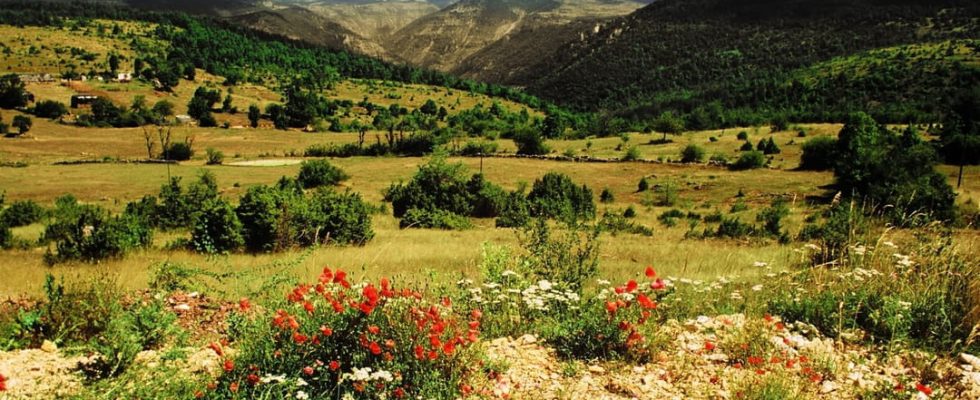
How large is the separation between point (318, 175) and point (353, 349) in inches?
1683

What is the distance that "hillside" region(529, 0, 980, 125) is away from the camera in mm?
92188

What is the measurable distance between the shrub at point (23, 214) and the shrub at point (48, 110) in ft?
211

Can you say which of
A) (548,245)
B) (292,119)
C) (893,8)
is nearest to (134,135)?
(292,119)

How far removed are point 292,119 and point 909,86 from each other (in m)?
103

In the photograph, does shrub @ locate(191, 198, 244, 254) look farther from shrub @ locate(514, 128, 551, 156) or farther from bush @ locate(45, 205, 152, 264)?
shrub @ locate(514, 128, 551, 156)

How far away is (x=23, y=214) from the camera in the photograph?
27703 millimetres

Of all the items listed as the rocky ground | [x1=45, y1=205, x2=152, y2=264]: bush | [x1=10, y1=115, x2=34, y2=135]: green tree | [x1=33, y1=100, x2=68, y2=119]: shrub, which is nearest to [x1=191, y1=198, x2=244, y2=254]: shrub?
[x1=45, y1=205, x2=152, y2=264]: bush

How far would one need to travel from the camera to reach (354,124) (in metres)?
95.7

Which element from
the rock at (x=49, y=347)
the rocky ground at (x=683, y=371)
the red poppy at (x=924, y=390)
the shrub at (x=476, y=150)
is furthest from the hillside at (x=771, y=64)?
the rock at (x=49, y=347)

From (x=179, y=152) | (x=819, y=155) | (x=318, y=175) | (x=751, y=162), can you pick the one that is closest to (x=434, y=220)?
(x=318, y=175)

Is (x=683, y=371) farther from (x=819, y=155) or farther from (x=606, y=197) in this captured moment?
(x=819, y=155)

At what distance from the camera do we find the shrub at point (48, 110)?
3100 inches

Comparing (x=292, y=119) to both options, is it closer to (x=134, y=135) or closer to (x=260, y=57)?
(x=134, y=135)

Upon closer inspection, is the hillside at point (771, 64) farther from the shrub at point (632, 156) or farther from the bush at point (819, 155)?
the shrub at point (632, 156)
